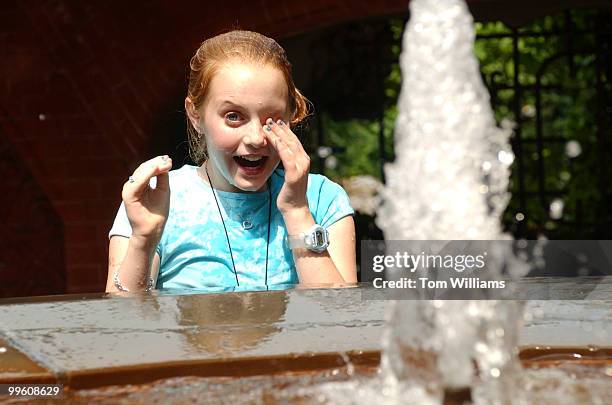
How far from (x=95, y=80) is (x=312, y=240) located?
2.66 m

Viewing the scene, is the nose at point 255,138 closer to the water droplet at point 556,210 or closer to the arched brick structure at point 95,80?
the arched brick structure at point 95,80

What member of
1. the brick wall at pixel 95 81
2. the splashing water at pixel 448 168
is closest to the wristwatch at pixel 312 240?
the splashing water at pixel 448 168

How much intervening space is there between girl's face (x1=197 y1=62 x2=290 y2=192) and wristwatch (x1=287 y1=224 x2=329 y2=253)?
6.1 inches

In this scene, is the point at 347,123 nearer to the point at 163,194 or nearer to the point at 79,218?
the point at 79,218

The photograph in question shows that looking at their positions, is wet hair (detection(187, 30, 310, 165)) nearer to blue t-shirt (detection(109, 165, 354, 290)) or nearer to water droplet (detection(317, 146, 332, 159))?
blue t-shirt (detection(109, 165, 354, 290))

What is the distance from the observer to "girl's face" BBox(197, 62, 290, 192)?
265 cm

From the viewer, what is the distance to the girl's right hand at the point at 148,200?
2486mm

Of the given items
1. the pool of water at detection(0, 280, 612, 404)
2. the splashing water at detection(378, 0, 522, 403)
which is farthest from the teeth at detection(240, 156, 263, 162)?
the splashing water at detection(378, 0, 522, 403)

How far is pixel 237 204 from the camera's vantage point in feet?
9.20

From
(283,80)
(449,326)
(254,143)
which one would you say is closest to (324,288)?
(254,143)

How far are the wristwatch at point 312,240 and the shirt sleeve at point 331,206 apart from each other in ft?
0.58

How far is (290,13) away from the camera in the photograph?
505 cm

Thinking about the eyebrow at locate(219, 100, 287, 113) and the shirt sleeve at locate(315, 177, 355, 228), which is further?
the shirt sleeve at locate(315, 177, 355, 228)

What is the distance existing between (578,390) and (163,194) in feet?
3.76
